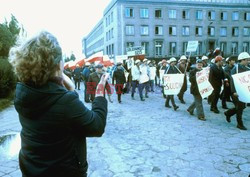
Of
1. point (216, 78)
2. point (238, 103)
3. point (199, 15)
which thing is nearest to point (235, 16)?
point (199, 15)

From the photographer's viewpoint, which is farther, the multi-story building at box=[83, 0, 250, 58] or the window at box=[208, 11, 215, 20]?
the window at box=[208, 11, 215, 20]

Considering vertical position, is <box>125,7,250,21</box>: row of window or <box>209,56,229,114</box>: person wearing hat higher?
<box>125,7,250,21</box>: row of window

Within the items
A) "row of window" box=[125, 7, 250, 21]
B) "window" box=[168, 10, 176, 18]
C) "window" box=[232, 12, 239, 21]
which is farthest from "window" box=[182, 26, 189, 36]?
"window" box=[232, 12, 239, 21]

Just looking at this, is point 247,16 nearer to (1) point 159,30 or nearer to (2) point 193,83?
(1) point 159,30

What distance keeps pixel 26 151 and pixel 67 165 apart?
0.97 ft

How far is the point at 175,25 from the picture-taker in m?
46.2

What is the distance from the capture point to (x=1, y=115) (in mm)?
8438

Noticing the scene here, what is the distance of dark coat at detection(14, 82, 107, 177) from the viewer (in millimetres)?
1372

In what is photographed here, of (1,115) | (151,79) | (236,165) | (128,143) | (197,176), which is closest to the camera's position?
(197,176)

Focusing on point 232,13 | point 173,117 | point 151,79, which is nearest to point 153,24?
point 232,13

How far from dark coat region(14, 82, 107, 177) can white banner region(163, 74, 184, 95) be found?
7511mm

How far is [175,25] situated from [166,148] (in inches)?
1752

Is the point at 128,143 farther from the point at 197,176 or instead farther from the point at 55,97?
the point at 55,97

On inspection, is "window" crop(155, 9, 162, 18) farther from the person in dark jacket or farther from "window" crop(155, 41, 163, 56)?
the person in dark jacket
